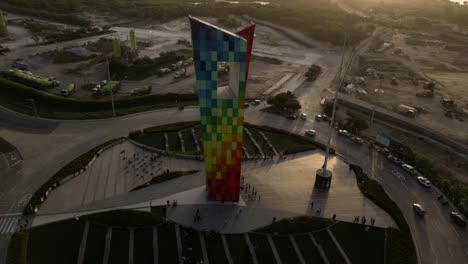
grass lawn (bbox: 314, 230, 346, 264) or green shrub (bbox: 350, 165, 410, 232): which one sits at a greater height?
green shrub (bbox: 350, 165, 410, 232)

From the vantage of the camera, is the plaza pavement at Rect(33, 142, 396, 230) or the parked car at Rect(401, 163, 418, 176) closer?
the plaza pavement at Rect(33, 142, 396, 230)

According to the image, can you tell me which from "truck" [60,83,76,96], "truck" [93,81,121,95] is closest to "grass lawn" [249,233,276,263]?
"truck" [93,81,121,95]

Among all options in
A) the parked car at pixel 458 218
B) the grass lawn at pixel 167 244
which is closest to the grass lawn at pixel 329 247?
the grass lawn at pixel 167 244

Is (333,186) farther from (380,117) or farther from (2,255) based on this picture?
(2,255)

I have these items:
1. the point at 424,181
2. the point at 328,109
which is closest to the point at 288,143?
the point at 328,109

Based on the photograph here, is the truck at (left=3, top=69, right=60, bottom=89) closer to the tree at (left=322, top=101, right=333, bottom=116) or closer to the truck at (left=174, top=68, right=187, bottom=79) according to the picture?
the truck at (left=174, top=68, right=187, bottom=79)

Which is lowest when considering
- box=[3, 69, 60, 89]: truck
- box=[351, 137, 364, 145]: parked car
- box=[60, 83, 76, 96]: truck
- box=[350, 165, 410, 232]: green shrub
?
box=[350, 165, 410, 232]: green shrub

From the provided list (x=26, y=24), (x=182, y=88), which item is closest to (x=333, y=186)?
(x=182, y=88)
